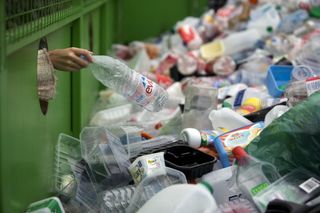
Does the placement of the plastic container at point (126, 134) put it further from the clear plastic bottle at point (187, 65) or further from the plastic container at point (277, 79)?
the clear plastic bottle at point (187, 65)

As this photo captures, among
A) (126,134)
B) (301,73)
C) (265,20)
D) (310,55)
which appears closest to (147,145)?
(126,134)

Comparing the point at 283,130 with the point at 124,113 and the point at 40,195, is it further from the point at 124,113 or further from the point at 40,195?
the point at 124,113

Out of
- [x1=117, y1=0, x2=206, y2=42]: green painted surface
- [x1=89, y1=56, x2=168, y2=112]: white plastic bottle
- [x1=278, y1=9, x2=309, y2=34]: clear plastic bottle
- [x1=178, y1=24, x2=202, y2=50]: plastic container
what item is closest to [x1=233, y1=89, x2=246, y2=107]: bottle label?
[x1=89, y1=56, x2=168, y2=112]: white plastic bottle

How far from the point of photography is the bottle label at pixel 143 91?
1.91 meters

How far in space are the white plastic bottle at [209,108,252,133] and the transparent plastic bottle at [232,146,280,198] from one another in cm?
50

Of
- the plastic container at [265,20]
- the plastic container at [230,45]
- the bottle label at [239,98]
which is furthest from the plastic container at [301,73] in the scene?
the plastic container at [265,20]

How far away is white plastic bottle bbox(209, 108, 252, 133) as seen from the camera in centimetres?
212

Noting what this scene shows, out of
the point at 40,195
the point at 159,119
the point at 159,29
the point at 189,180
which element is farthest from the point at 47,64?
the point at 159,29

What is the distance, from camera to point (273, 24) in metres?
4.27

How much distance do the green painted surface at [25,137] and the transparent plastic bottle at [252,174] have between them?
679 mm

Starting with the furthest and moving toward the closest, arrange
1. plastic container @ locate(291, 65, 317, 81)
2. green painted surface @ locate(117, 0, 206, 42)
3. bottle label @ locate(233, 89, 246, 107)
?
green painted surface @ locate(117, 0, 206, 42)
bottle label @ locate(233, 89, 246, 107)
plastic container @ locate(291, 65, 317, 81)

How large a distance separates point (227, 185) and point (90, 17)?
1.76 m

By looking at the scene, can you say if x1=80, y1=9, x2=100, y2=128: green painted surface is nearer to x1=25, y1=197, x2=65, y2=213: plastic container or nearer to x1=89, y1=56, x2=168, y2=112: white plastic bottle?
x1=89, y1=56, x2=168, y2=112: white plastic bottle

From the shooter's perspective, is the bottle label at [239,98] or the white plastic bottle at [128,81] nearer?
the white plastic bottle at [128,81]
